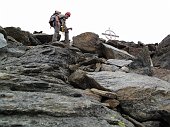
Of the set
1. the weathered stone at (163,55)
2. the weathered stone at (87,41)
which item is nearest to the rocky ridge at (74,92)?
the weathered stone at (163,55)

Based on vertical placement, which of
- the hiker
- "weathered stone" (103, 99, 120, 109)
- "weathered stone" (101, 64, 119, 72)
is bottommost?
"weathered stone" (103, 99, 120, 109)

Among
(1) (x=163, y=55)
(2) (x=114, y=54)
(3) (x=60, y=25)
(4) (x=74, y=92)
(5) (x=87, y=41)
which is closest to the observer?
(4) (x=74, y=92)

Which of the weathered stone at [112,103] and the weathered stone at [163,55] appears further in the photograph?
the weathered stone at [163,55]

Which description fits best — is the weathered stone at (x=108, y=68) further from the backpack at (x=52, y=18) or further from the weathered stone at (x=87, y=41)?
the backpack at (x=52, y=18)

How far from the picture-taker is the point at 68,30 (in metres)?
26.1

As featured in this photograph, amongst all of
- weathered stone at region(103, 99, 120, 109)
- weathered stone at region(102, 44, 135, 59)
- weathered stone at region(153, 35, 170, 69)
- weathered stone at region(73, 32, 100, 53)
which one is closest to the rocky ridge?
weathered stone at region(103, 99, 120, 109)

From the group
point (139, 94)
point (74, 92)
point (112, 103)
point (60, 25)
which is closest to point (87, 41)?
point (60, 25)

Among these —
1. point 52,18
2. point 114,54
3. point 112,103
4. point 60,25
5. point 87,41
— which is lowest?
point 112,103

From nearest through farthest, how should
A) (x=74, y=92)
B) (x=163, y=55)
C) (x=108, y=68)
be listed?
(x=74, y=92) < (x=108, y=68) < (x=163, y=55)

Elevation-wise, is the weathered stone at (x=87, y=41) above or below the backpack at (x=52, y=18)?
below

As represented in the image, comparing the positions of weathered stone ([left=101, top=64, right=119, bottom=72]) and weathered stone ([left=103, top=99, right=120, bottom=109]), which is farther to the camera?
weathered stone ([left=101, top=64, right=119, bottom=72])

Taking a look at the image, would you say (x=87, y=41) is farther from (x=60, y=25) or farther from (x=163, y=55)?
(x=163, y=55)

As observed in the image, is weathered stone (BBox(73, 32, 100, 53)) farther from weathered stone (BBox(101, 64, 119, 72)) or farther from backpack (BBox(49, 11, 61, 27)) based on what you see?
weathered stone (BBox(101, 64, 119, 72))

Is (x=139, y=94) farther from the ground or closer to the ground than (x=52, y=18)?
closer to the ground
